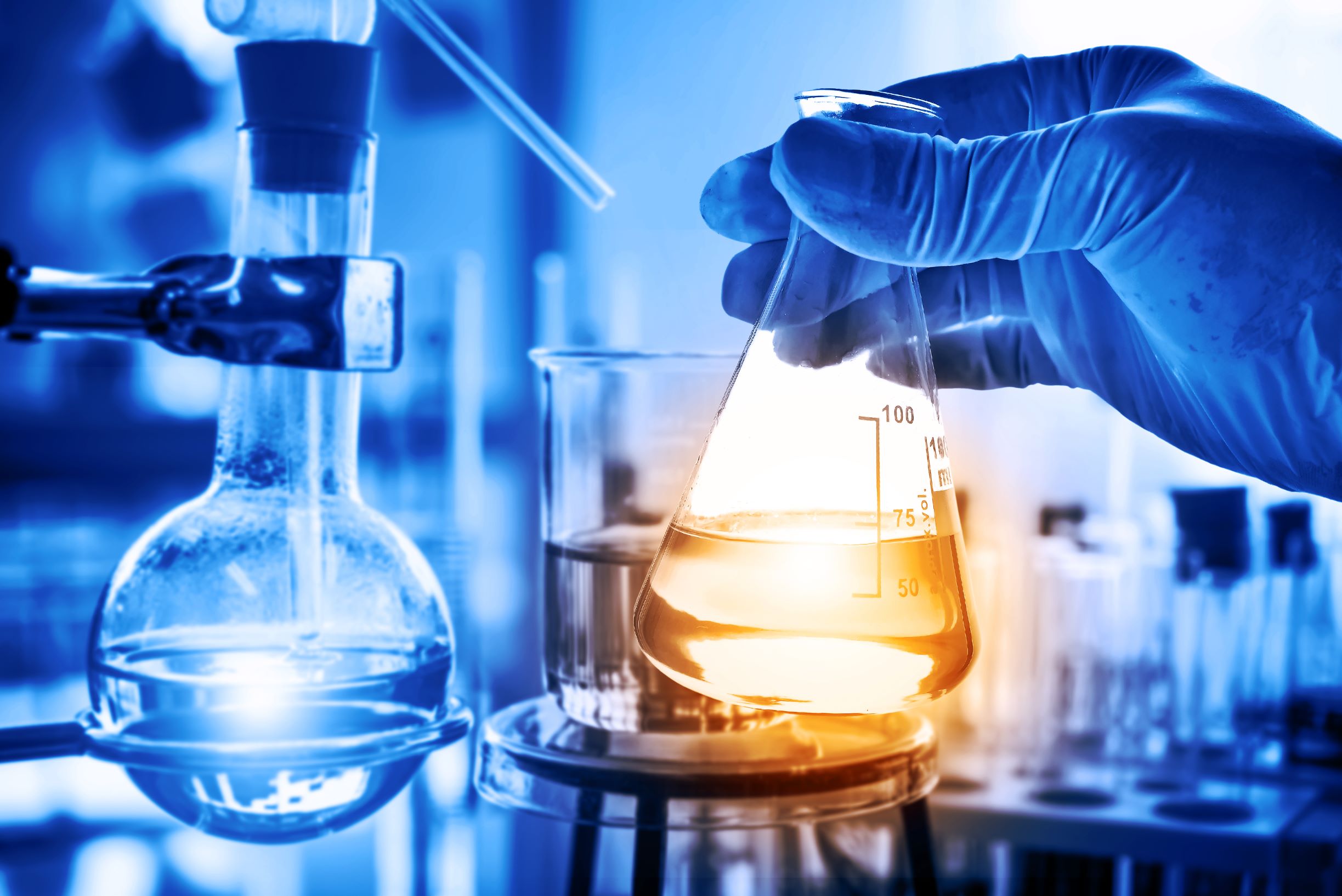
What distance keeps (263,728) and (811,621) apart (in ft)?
1.23

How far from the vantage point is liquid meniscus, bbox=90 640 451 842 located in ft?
2.42

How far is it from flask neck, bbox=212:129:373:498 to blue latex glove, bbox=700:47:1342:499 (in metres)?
0.25

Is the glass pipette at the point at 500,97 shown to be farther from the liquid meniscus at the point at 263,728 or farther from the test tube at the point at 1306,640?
the test tube at the point at 1306,640

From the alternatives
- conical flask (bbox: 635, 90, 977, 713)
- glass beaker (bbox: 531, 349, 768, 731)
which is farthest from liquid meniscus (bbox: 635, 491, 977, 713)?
glass beaker (bbox: 531, 349, 768, 731)

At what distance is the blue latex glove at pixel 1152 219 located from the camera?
699 millimetres

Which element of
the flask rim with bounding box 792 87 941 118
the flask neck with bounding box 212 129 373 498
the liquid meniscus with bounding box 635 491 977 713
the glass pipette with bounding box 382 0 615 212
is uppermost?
the glass pipette with bounding box 382 0 615 212

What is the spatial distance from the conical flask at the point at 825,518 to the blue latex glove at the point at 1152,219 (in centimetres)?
1

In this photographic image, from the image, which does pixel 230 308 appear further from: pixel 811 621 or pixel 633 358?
Result: pixel 811 621

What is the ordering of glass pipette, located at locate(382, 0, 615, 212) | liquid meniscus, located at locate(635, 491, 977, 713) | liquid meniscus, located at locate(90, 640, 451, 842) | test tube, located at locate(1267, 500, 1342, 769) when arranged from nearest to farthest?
liquid meniscus, located at locate(635, 491, 977, 713)
liquid meniscus, located at locate(90, 640, 451, 842)
glass pipette, located at locate(382, 0, 615, 212)
test tube, located at locate(1267, 500, 1342, 769)

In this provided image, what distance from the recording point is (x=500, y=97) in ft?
2.93

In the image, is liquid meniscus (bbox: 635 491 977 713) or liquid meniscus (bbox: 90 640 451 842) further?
liquid meniscus (bbox: 90 640 451 842)

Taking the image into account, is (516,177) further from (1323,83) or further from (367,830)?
(367,830)

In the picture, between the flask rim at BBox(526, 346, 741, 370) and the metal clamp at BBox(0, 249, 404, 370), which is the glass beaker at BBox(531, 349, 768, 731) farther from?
the metal clamp at BBox(0, 249, 404, 370)

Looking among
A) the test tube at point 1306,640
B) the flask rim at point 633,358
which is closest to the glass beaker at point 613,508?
the flask rim at point 633,358
